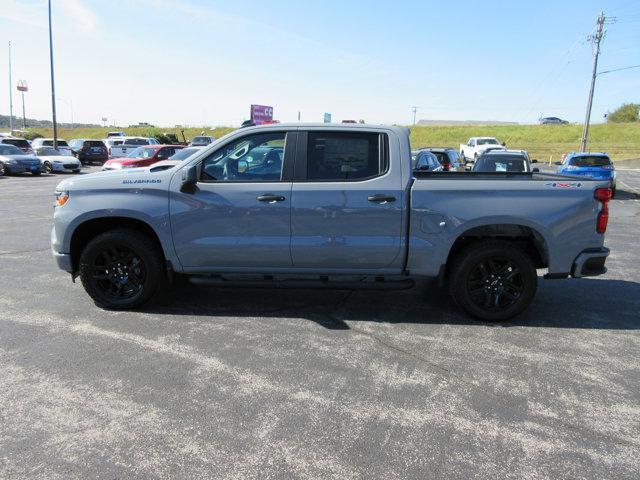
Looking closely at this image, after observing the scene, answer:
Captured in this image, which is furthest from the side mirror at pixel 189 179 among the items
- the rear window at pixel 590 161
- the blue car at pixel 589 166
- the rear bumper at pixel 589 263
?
the rear window at pixel 590 161

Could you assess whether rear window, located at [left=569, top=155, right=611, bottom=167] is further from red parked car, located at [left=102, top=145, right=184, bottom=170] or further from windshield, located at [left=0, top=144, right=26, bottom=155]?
windshield, located at [left=0, top=144, right=26, bottom=155]

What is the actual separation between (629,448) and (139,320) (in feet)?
13.8

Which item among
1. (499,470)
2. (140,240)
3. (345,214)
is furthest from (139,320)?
(499,470)

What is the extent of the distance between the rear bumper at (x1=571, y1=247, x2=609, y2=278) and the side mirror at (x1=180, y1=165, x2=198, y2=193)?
3.82 meters

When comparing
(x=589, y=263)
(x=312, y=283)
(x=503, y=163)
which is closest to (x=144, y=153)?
(x=503, y=163)

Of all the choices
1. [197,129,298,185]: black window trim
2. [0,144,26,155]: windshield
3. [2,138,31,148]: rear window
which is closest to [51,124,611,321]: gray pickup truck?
[197,129,298,185]: black window trim

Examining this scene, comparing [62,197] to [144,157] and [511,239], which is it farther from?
[144,157]

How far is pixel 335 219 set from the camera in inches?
190

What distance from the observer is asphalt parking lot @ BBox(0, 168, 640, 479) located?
9.26 ft

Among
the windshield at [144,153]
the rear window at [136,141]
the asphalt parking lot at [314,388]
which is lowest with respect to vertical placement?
the asphalt parking lot at [314,388]

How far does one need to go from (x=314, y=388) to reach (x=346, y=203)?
186 centimetres

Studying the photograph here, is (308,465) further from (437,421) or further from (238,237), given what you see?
(238,237)

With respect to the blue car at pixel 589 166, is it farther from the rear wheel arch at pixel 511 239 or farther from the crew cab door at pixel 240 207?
the crew cab door at pixel 240 207

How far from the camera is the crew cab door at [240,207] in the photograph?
15.9 ft
